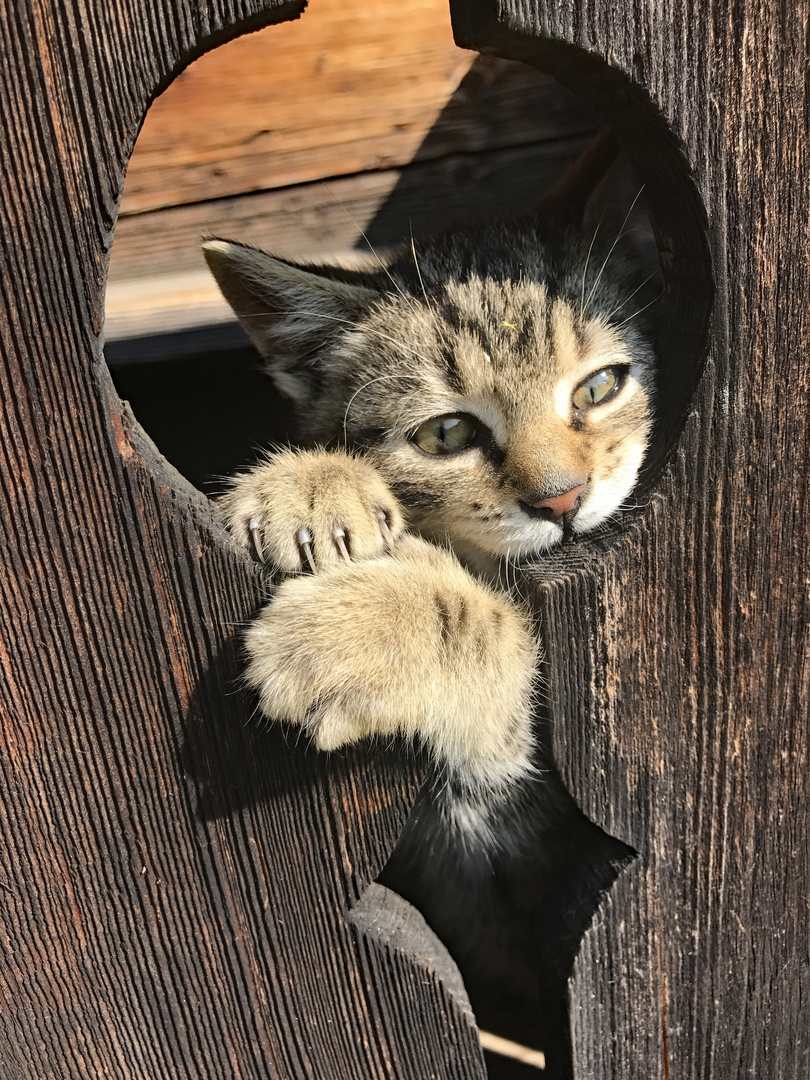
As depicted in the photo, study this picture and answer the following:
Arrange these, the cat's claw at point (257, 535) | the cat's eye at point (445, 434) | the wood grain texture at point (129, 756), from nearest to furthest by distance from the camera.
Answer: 1. the wood grain texture at point (129, 756)
2. the cat's claw at point (257, 535)
3. the cat's eye at point (445, 434)

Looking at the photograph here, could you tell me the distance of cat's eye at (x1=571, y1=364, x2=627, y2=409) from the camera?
1422 millimetres

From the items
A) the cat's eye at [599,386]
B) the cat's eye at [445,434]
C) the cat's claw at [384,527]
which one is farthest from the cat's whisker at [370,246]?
the cat's claw at [384,527]

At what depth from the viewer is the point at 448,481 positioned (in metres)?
1.39

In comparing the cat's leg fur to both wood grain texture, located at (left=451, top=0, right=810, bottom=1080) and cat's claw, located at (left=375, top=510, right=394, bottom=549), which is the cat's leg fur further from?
wood grain texture, located at (left=451, top=0, right=810, bottom=1080)

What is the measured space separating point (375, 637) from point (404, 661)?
2.1 inches

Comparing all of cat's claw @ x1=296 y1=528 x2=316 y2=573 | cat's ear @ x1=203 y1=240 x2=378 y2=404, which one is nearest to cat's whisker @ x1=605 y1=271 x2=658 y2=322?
cat's ear @ x1=203 y1=240 x2=378 y2=404

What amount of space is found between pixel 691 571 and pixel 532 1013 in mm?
1151

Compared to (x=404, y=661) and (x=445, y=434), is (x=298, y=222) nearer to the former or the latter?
(x=445, y=434)

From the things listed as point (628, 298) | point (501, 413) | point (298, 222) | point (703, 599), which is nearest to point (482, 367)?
point (501, 413)

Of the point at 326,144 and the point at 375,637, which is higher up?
the point at 326,144

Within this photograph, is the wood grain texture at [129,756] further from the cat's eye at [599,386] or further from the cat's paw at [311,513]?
the cat's eye at [599,386]

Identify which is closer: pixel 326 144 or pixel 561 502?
pixel 561 502

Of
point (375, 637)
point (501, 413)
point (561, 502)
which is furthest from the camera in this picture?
point (501, 413)

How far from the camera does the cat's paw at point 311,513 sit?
115cm
